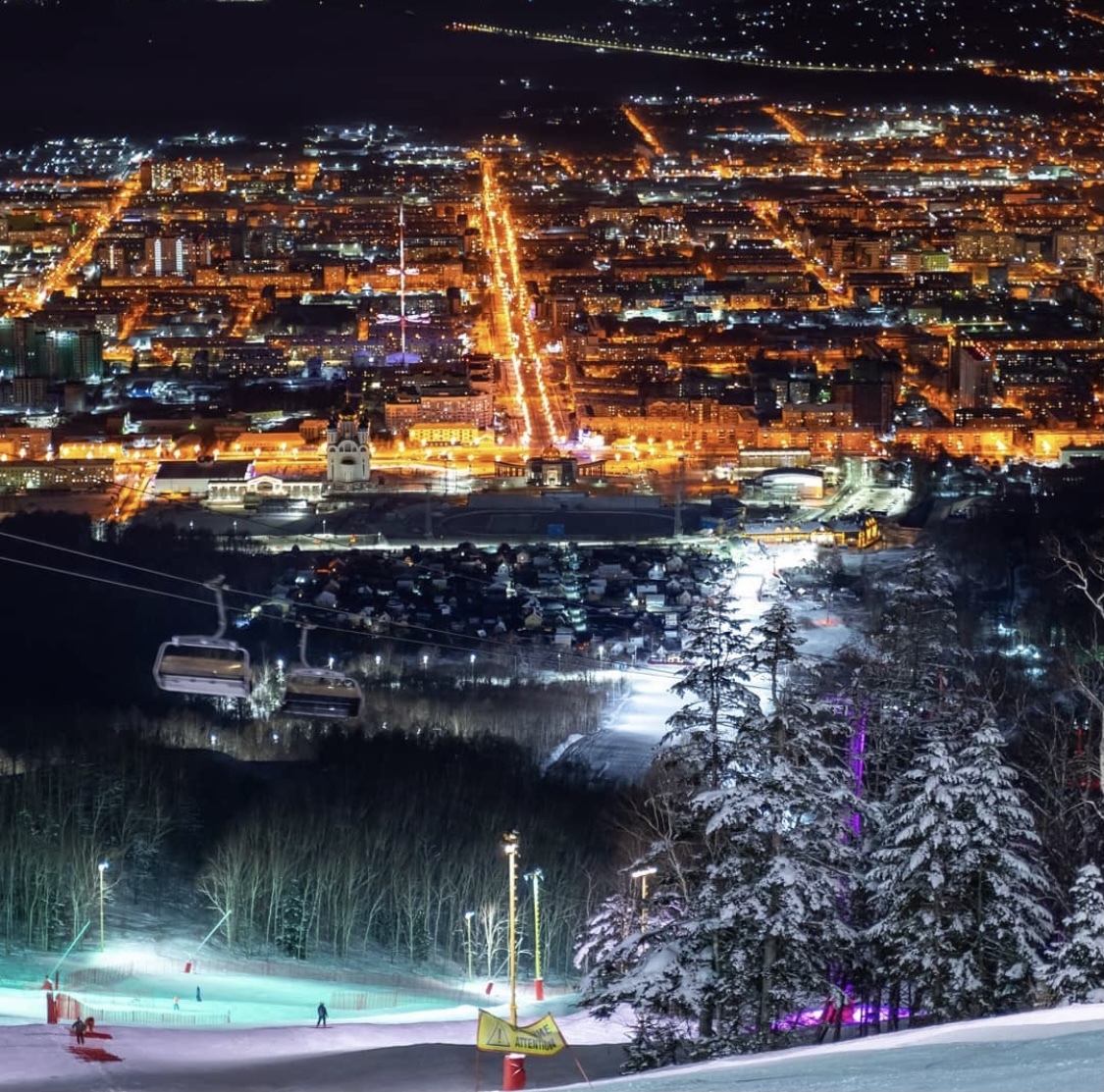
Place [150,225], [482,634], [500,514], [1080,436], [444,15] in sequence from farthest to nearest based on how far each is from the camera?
1. [444,15]
2. [150,225]
3. [1080,436]
4. [500,514]
5. [482,634]

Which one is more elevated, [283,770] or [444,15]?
[444,15]

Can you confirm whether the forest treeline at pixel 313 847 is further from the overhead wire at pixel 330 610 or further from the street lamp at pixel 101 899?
the overhead wire at pixel 330 610

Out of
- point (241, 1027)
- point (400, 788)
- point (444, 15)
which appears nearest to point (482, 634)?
point (400, 788)

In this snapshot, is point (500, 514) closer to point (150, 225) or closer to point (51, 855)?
point (51, 855)

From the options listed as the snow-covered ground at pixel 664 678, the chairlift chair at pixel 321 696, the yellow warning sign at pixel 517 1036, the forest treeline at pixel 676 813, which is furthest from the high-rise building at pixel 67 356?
the yellow warning sign at pixel 517 1036

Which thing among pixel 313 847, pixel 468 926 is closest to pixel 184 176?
pixel 313 847

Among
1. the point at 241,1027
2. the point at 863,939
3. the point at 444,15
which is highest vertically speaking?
the point at 444,15

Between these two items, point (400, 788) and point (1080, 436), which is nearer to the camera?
point (400, 788)

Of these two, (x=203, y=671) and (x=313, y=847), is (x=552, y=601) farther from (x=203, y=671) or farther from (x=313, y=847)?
(x=203, y=671)
